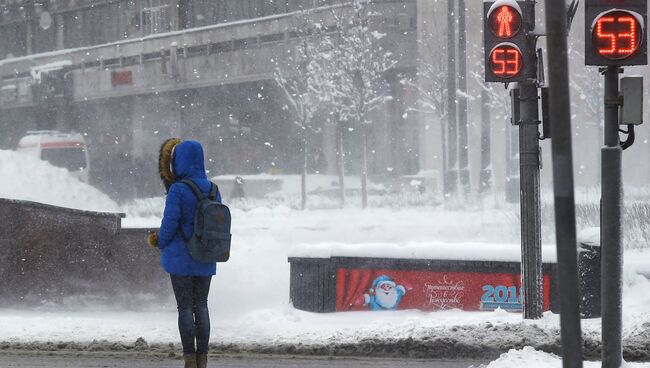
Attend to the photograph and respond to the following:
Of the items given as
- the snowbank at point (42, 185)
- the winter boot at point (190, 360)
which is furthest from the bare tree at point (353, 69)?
the winter boot at point (190, 360)

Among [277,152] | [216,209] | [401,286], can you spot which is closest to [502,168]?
[277,152]

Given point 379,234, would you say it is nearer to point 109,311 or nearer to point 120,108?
point 109,311

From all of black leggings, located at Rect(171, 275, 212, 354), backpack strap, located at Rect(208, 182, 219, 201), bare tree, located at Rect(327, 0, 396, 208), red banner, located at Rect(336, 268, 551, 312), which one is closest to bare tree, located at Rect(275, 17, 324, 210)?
bare tree, located at Rect(327, 0, 396, 208)

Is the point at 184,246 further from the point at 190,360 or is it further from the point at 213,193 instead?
the point at 190,360

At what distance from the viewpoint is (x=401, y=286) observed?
9234mm

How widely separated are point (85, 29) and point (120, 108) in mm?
5643

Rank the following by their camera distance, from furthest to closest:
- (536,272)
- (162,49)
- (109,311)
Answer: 1. (162,49)
2. (109,311)
3. (536,272)

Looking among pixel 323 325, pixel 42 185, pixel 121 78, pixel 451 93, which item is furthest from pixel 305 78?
pixel 323 325

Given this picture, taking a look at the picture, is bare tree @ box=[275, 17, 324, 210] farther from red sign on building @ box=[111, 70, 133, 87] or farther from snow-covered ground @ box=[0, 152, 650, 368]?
snow-covered ground @ box=[0, 152, 650, 368]

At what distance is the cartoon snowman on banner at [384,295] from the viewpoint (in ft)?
30.3

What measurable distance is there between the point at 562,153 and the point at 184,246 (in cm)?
311

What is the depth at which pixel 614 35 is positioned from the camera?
Answer: 5.53m

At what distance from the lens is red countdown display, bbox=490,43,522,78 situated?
296 inches

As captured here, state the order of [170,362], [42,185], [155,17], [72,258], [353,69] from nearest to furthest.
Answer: [170,362], [72,258], [42,185], [353,69], [155,17]
